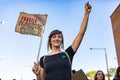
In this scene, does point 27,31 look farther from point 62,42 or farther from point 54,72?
point 54,72

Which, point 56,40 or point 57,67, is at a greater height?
point 56,40

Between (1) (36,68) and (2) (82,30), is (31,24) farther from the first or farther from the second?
(1) (36,68)

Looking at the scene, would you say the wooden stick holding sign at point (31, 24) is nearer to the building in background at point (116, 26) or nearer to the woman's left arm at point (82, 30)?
the woman's left arm at point (82, 30)

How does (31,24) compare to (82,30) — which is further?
(31,24)

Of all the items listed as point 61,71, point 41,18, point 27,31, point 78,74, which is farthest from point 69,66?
point 78,74

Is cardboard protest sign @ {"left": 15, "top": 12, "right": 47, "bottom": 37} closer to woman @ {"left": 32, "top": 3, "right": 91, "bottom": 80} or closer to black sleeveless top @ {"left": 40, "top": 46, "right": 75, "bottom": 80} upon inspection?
woman @ {"left": 32, "top": 3, "right": 91, "bottom": 80}

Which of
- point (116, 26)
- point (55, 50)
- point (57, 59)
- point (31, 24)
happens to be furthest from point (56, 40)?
point (116, 26)

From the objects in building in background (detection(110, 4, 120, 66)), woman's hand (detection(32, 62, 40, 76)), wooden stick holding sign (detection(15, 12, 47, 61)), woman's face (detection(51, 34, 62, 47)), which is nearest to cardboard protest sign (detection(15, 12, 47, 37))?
wooden stick holding sign (detection(15, 12, 47, 61))

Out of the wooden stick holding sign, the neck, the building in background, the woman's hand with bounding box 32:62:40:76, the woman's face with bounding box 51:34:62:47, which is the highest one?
the building in background

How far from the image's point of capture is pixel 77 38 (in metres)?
3.88

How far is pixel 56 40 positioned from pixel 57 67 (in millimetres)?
416

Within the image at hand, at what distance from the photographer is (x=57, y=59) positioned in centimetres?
363

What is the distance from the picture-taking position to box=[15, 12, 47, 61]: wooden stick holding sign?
4.76 m

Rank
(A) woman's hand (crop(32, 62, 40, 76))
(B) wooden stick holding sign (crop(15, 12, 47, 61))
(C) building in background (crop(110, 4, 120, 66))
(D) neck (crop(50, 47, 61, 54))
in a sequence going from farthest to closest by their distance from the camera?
(C) building in background (crop(110, 4, 120, 66)) → (B) wooden stick holding sign (crop(15, 12, 47, 61)) → (D) neck (crop(50, 47, 61, 54)) → (A) woman's hand (crop(32, 62, 40, 76))
